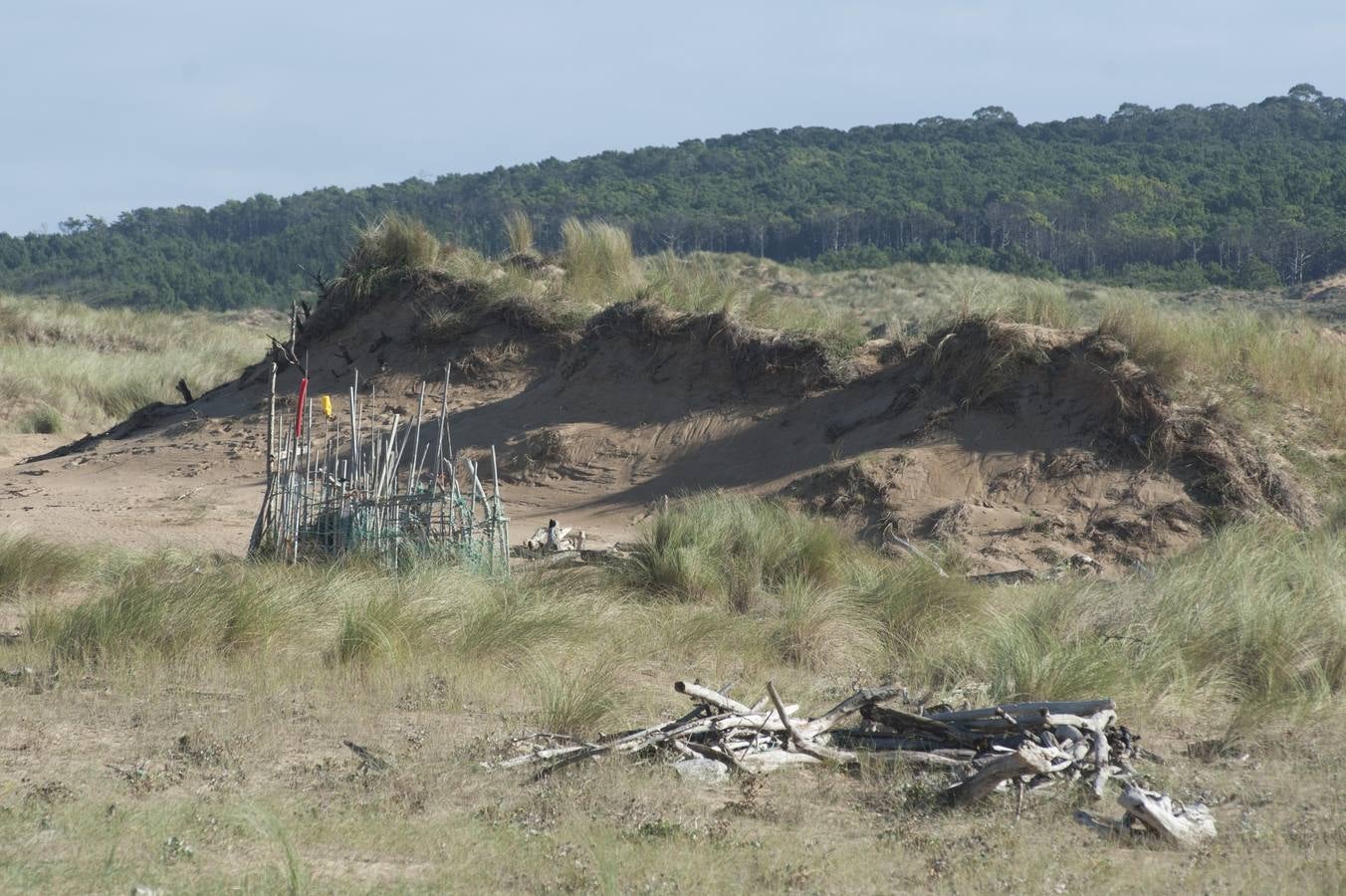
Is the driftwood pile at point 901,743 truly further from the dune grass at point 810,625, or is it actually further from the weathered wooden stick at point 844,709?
the dune grass at point 810,625

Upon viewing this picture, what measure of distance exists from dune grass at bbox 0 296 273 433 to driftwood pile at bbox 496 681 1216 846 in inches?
637

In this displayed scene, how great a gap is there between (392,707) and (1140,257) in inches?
1432

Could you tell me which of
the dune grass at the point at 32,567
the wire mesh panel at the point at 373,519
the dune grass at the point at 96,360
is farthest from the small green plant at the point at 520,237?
the dune grass at the point at 32,567

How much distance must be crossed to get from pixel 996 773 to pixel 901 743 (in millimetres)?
660

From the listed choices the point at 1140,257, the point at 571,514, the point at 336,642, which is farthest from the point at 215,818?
the point at 1140,257

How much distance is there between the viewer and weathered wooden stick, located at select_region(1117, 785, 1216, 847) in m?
4.20

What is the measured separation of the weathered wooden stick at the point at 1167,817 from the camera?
4203 mm

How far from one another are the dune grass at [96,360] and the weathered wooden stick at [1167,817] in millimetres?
17601

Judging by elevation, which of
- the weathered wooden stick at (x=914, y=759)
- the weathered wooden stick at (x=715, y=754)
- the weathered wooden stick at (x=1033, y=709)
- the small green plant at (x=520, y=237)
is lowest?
the weathered wooden stick at (x=914, y=759)

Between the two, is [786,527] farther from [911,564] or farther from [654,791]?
[654,791]

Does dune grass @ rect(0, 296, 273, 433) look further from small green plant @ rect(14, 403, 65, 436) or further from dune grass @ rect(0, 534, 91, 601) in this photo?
dune grass @ rect(0, 534, 91, 601)

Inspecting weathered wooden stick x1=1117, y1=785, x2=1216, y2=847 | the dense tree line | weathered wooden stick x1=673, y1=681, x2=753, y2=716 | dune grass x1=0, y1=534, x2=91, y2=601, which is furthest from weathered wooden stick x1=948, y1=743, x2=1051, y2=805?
the dense tree line

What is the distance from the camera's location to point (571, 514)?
11.9 m

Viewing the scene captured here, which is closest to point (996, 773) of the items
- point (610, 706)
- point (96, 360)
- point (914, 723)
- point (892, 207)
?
point (914, 723)
